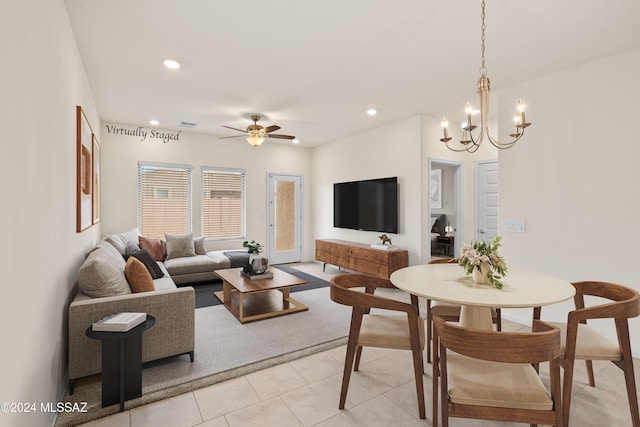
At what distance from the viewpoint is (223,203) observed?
6340 mm

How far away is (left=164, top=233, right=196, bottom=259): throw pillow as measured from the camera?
521 cm

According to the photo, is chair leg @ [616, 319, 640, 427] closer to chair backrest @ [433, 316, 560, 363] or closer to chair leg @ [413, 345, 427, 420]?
chair backrest @ [433, 316, 560, 363]

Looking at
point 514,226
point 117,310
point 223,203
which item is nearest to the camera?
point 117,310

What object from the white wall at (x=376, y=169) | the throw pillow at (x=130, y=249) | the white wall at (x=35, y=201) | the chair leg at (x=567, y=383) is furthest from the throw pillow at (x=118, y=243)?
the chair leg at (x=567, y=383)

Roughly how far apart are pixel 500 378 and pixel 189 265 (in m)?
4.48

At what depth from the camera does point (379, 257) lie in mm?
4809

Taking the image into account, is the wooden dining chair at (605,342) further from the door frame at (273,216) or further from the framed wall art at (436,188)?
the door frame at (273,216)

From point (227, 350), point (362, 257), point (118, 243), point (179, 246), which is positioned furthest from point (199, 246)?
point (227, 350)

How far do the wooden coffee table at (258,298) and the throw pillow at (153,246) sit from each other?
1454 mm

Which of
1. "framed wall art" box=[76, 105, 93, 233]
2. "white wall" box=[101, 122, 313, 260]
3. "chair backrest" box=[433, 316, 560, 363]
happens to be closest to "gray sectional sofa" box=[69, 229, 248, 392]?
"framed wall art" box=[76, 105, 93, 233]

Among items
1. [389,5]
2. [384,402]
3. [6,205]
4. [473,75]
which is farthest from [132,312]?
[473,75]

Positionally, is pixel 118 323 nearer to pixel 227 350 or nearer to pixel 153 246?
pixel 227 350

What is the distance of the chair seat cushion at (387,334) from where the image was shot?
1.97m

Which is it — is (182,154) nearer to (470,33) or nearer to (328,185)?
(328,185)
